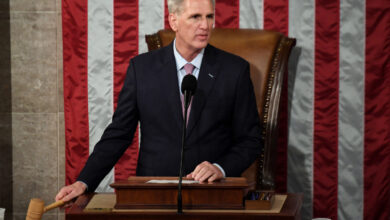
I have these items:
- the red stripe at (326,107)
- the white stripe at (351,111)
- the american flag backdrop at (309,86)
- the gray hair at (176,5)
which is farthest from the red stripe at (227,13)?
the gray hair at (176,5)

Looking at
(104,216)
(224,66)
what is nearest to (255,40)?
(224,66)

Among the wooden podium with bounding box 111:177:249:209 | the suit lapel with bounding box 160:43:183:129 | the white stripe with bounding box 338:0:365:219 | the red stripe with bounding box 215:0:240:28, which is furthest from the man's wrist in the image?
the white stripe with bounding box 338:0:365:219

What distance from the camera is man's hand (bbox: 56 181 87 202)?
1.76m

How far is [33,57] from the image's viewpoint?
3.28 m

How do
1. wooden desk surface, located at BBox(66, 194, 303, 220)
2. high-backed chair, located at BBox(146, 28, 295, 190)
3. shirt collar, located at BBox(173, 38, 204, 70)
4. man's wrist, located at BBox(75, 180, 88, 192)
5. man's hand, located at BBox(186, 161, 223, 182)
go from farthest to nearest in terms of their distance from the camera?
high-backed chair, located at BBox(146, 28, 295, 190) → shirt collar, located at BBox(173, 38, 204, 70) → man's wrist, located at BBox(75, 180, 88, 192) → man's hand, located at BBox(186, 161, 223, 182) → wooden desk surface, located at BBox(66, 194, 303, 220)

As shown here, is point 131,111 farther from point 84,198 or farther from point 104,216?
point 104,216

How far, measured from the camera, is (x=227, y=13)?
314 centimetres

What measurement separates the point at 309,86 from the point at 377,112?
0.41 meters

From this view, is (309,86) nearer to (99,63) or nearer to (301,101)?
(301,101)

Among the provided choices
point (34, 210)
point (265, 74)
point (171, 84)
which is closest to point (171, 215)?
point (34, 210)

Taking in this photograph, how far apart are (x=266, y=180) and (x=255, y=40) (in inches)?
28.3

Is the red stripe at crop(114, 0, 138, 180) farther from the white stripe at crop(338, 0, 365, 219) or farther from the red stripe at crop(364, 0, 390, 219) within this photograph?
the red stripe at crop(364, 0, 390, 219)

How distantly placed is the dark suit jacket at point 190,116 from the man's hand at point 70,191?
1.14 feet

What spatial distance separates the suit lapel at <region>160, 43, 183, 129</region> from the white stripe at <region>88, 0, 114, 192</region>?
2.85 ft
